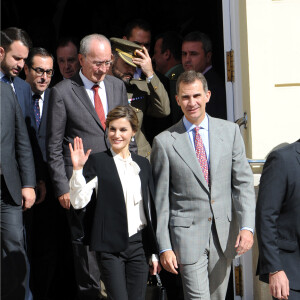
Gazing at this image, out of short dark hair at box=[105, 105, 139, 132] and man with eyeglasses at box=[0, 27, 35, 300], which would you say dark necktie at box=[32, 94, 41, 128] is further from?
short dark hair at box=[105, 105, 139, 132]

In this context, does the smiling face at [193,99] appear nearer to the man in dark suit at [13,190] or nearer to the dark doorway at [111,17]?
the man in dark suit at [13,190]

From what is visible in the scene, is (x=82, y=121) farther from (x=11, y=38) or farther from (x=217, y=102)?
(x=217, y=102)

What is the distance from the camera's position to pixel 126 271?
461 cm

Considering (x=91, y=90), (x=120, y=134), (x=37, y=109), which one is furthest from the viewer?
(x=37, y=109)

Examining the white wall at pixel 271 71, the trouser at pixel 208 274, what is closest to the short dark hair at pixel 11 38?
the white wall at pixel 271 71

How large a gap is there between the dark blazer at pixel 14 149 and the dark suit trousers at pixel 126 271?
3.07ft

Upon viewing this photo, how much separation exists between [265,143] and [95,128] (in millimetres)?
1300

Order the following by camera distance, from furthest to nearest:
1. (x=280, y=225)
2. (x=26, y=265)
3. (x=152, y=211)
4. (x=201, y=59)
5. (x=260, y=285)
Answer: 1. (x=201, y=59)
2. (x=260, y=285)
3. (x=26, y=265)
4. (x=152, y=211)
5. (x=280, y=225)

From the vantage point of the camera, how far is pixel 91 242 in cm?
452

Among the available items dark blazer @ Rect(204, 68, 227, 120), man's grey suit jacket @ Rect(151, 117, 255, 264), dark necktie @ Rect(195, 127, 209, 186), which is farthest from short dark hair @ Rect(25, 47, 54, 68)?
dark necktie @ Rect(195, 127, 209, 186)

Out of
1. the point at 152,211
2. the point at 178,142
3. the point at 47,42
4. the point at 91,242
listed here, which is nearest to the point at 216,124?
the point at 178,142

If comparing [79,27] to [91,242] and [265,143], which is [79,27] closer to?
[265,143]

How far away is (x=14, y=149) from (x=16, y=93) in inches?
21.1

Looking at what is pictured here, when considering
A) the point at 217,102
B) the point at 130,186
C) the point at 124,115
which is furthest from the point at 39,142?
the point at 217,102
